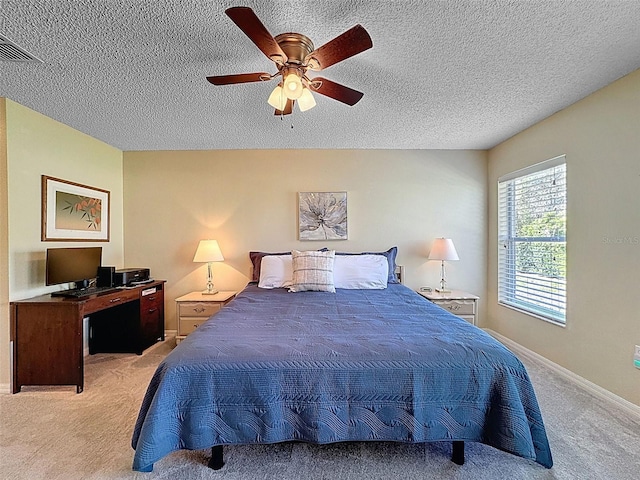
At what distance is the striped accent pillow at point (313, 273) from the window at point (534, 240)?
211 centimetres

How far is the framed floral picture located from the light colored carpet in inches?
97.1

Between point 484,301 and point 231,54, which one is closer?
point 231,54

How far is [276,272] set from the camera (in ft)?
11.2

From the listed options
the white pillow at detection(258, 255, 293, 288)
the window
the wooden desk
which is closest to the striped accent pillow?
the white pillow at detection(258, 255, 293, 288)

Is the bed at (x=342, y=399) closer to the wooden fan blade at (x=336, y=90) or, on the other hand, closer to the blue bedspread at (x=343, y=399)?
the blue bedspread at (x=343, y=399)

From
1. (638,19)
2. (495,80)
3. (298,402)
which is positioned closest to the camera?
(298,402)

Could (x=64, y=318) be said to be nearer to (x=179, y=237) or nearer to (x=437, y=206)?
(x=179, y=237)

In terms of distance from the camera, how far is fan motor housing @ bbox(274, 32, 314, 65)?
5.42 feet

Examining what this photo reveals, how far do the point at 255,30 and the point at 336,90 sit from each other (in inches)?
25.7

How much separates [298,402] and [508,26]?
2.28 meters

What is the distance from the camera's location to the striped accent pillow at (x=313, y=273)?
315 centimetres

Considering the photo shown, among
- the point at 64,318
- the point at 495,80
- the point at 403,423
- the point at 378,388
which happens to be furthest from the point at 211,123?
the point at 403,423

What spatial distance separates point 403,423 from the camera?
150cm

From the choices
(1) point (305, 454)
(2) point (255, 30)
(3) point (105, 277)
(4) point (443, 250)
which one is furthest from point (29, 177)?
(4) point (443, 250)
